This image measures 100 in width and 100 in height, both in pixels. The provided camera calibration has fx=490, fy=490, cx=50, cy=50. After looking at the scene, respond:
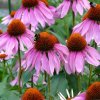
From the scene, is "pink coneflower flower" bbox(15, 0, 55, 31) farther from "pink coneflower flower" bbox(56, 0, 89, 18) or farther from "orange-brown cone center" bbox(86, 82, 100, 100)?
"orange-brown cone center" bbox(86, 82, 100, 100)

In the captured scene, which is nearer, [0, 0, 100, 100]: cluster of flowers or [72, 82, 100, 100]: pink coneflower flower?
[72, 82, 100, 100]: pink coneflower flower

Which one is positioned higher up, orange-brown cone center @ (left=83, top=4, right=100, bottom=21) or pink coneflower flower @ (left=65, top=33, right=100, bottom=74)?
orange-brown cone center @ (left=83, top=4, right=100, bottom=21)

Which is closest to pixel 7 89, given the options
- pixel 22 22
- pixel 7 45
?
pixel 7 45

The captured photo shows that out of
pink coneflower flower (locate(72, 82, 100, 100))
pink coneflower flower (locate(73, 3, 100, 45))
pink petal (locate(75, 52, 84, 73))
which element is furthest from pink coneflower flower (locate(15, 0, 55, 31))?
pink coneflower flower (locate(72, 82, 100, 100))

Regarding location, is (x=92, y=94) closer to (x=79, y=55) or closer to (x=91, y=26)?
(x=79, y=55)

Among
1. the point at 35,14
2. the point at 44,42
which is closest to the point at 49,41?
the point at 44,42

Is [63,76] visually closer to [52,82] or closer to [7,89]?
[52,82]

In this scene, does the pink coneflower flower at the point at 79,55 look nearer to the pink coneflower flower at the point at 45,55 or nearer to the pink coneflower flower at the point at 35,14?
the pink coneflower flower at the point at 45,55
